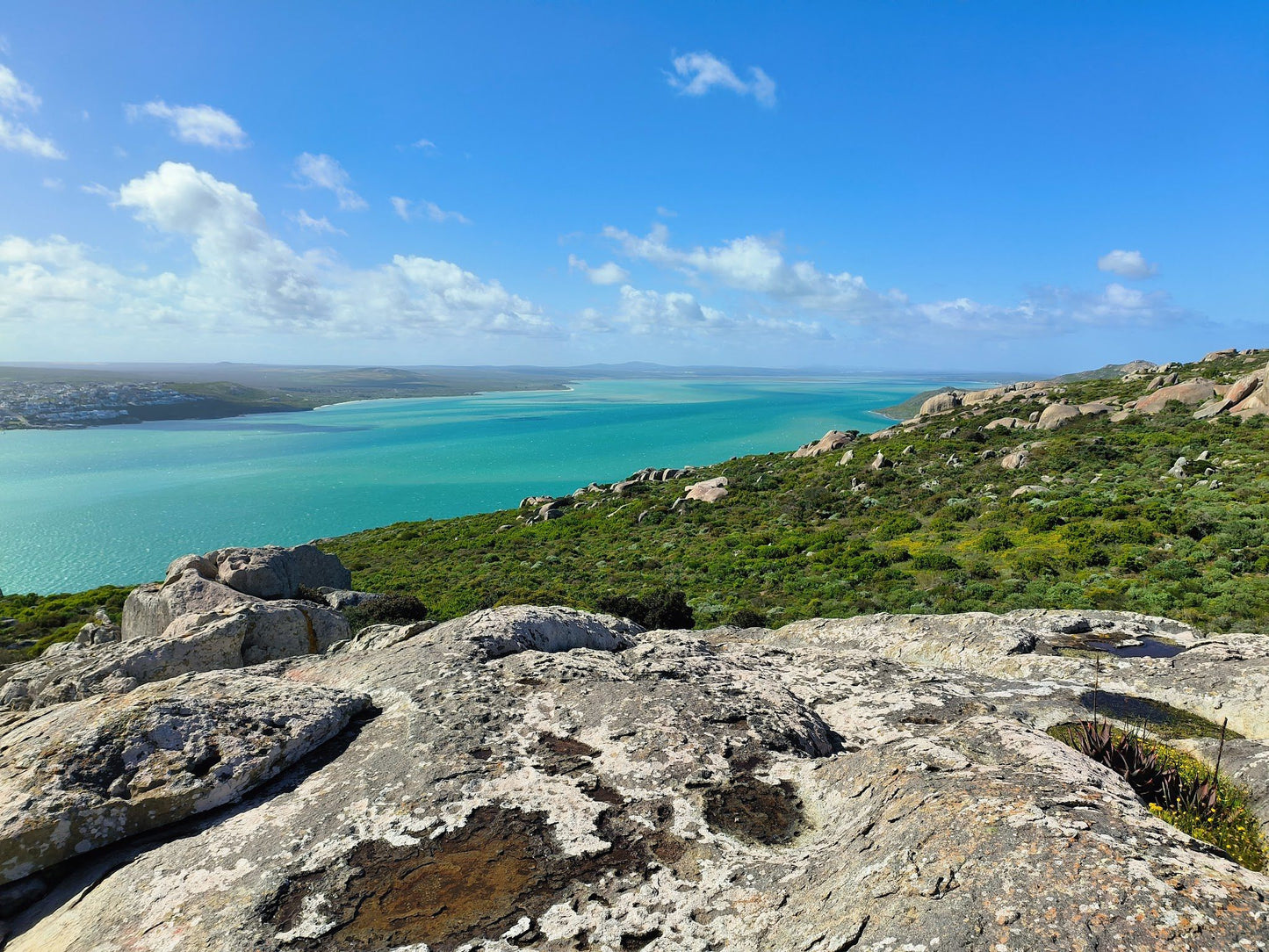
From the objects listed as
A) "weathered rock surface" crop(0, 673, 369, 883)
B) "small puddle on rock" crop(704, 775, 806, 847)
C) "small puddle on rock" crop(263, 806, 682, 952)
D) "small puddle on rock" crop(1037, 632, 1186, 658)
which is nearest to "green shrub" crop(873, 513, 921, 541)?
"small puddle on rock" crop(1037, 632, 1186, 658)

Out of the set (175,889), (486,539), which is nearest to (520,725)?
(175,889)

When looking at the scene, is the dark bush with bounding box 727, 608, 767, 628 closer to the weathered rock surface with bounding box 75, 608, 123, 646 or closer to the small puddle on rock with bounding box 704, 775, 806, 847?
the small puddle on rock with bounding box 704, 775, 806, 847

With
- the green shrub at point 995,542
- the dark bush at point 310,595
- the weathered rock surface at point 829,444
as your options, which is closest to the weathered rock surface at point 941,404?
the weathered rock surface at point 829,444

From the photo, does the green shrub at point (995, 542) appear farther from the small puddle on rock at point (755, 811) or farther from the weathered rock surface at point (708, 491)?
the small puddle on rock at point (755, 811)

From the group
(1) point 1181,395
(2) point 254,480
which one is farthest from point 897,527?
(2) point 254,480

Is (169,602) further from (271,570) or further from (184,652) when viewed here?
(184,652)

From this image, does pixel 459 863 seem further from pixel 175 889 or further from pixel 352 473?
pixel 352 473
